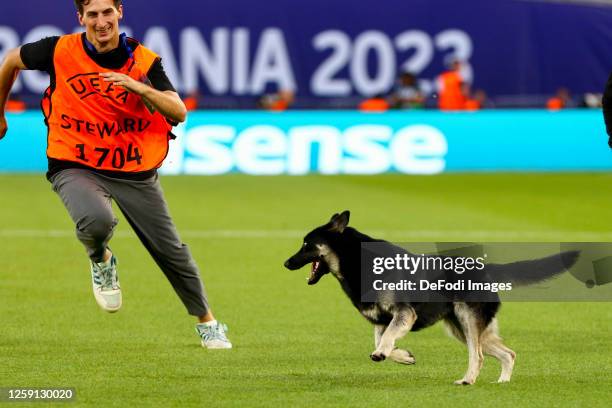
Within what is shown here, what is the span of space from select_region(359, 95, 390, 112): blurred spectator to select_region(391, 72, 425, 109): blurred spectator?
1.35m

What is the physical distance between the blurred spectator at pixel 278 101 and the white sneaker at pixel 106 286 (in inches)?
1035

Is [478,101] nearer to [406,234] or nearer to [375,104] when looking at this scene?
[375,104]

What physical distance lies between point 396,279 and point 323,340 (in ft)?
7.81

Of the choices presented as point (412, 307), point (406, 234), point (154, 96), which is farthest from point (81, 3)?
point (406, 234)

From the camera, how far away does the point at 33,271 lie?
14148 millimetres

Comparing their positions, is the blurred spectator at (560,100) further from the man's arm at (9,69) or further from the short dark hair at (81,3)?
the short dark hair at (81,3)

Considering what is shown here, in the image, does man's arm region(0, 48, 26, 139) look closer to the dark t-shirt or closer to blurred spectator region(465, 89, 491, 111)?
the dark t-shirt

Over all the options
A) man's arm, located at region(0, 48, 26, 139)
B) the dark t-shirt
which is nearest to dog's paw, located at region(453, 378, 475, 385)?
the dark t-shirt

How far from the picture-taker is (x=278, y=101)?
35875mm

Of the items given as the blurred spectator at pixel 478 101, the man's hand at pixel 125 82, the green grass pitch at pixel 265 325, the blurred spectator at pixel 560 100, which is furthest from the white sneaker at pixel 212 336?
the blurred spectator at pixel 560 100

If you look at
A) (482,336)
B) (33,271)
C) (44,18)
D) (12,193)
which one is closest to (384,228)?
(33,271)

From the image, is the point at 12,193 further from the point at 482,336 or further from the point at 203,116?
the point at 482,336

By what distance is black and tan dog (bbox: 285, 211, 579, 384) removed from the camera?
7.86 m

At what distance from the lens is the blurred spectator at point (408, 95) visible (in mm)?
32781
